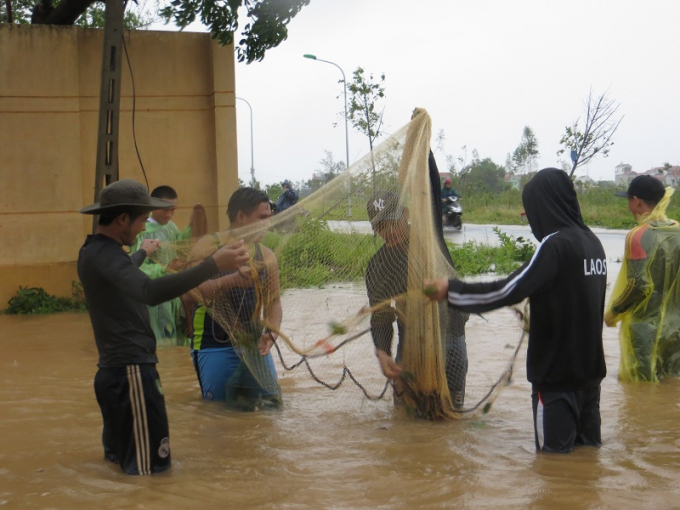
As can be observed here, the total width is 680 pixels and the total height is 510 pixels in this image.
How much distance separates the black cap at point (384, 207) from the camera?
5.06 metres

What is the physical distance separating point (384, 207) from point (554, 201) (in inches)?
47.1

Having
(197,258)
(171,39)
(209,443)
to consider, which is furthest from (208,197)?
(209,443)

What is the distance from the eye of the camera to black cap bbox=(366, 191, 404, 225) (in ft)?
16.6

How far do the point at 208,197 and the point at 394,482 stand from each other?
736 cm

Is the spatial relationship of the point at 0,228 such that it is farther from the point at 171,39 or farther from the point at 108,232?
the point at 108,232

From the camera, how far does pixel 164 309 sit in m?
7.99

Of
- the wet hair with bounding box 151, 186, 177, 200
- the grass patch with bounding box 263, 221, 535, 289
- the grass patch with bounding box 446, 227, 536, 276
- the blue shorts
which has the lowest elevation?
the blue shorts

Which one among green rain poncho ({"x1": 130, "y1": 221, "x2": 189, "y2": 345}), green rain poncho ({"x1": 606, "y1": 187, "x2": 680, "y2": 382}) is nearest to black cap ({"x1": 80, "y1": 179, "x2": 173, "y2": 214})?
green rain poncho ({"x1": 130, "y1": 221, "x2": 189, "y2": 345})

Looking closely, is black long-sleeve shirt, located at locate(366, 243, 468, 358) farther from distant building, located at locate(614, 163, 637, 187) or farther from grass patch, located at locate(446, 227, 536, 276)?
distant building, located at locate(614, 163, 637, 187)

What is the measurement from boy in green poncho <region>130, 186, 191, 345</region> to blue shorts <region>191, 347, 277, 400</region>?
111 cm

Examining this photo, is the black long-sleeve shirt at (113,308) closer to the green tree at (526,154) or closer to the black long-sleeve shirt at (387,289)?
the black long-sleeve shirt at (387,289)

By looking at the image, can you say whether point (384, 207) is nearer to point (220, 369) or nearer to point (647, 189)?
point (220, 369)

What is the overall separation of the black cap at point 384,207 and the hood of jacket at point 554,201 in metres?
0.99

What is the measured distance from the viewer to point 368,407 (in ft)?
18.8
